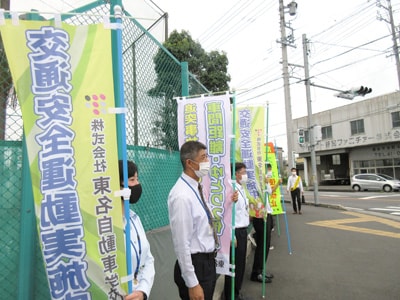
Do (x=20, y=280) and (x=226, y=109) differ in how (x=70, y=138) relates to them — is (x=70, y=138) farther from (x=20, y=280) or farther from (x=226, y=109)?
(x=226, y=109)

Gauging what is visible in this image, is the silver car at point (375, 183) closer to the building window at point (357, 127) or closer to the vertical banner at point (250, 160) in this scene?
the building window at point (357, 127)

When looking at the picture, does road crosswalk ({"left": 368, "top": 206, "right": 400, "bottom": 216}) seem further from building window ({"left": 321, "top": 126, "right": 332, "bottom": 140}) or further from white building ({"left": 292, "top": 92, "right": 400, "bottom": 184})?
building window ({"left": 321, "top": 126, "right": 332, "bottom": 140})

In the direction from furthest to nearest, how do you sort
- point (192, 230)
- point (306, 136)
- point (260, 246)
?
point (306, 136), point (260, 246), point (192, 230)

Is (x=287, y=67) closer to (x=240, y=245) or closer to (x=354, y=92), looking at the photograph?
(x=354, y=92)

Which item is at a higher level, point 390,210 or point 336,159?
point 336,159

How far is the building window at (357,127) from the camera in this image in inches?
1028

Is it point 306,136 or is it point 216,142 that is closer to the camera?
point 216,142

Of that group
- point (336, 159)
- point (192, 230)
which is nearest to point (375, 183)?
point (336, 159)

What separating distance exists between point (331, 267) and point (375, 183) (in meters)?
20.3

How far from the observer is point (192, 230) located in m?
2.31

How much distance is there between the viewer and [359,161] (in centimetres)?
2731

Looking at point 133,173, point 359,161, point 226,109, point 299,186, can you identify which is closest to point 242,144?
point 226,109

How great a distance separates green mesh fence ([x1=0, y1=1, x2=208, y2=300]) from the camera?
6.29 feet

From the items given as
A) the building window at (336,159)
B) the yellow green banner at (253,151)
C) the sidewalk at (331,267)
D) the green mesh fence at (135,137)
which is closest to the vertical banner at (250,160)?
the yellow green banner at (253,151)
